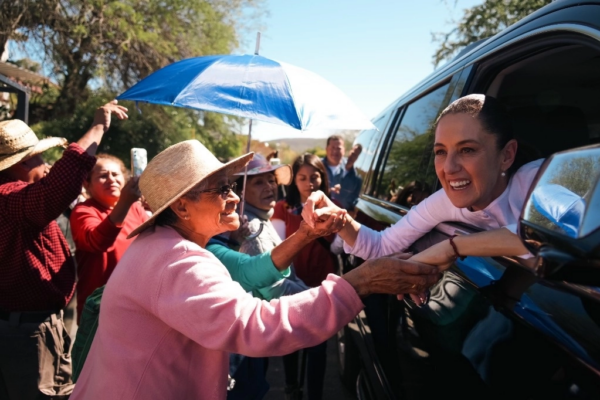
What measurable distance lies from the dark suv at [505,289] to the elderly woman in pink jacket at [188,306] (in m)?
0.26

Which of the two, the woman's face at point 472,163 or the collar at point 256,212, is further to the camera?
the collar at point 256,212

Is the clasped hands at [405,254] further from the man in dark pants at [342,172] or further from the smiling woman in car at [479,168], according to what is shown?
the man in dark pants at [342,172]

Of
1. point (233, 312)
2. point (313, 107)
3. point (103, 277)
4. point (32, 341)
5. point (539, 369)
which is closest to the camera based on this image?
point (539, 369)

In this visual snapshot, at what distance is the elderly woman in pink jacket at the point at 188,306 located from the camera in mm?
1573

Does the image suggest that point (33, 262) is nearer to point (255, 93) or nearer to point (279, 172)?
point (255, 93)

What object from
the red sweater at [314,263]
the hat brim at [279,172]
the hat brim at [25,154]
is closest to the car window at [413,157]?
the red sweater at [314,263]

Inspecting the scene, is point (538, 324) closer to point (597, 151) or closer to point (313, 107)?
point (597, 151)

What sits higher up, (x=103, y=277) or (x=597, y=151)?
(x=597, y=151)

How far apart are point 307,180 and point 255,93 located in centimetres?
141

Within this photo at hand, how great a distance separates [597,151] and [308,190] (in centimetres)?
338

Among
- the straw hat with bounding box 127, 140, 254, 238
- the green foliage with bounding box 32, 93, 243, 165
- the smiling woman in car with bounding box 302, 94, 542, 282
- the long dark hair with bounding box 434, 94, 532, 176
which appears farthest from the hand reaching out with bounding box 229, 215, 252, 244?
the green foliage with bounding box 32, 93, 243, 165

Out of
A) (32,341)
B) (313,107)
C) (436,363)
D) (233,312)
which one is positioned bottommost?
(32,341)

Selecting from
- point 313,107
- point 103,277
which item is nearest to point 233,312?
point 313,107

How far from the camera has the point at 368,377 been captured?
112 inches
